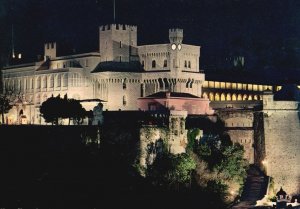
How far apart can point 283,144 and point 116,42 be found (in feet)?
82.0

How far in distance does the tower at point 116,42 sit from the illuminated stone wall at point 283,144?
71.2 ft

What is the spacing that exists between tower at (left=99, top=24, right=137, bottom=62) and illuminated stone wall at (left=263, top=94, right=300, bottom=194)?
2169 centimetres

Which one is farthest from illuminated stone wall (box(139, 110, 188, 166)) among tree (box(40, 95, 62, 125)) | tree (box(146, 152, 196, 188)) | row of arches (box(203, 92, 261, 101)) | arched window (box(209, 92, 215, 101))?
arched window (box(209, 92, 215, 101))

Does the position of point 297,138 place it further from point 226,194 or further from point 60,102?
point 60,102

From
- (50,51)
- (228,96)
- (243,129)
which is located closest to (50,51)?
(50,51)

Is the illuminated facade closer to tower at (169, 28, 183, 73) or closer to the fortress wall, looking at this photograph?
tower at (169, 28, 183, 73)

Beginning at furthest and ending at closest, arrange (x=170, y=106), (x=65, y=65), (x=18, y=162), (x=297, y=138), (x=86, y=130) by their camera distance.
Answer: (x=65, y=65)
(x=170, y=106)
(x=297, y=138)
(x=86, y=130)
(x=18, y=162)

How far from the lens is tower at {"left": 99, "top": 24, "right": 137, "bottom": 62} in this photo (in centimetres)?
10412

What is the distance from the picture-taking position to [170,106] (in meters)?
99.9

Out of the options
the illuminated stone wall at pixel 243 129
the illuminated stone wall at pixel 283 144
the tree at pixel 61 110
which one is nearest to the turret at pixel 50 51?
the tree at pixel 61 110

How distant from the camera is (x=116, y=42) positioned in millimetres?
104250

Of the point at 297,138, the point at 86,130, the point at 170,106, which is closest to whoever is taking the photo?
the point at 86,130

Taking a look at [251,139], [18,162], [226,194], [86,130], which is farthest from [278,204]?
[18,162]

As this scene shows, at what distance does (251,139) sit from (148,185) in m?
17.0
